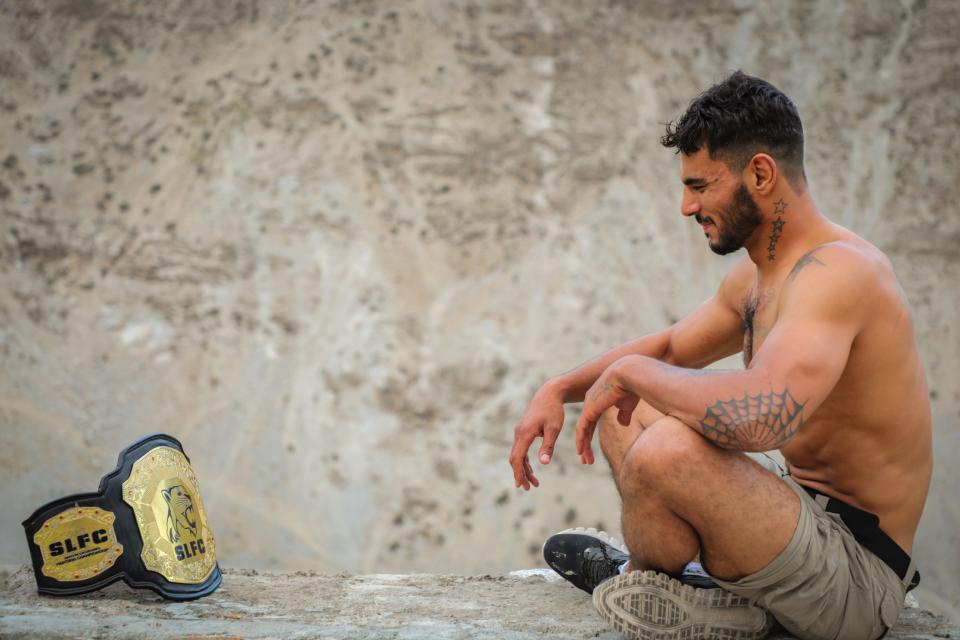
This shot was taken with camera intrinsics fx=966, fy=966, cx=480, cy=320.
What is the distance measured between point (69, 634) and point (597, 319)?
13.7 ft

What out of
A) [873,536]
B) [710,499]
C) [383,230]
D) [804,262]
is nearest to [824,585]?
[873,536]

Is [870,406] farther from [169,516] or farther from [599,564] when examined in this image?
[169,516]

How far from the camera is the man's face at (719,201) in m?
2.10

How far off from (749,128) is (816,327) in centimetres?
49

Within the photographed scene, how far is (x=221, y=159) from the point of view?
6.00 metres

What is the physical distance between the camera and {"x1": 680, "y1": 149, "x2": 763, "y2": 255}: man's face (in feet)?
6.89

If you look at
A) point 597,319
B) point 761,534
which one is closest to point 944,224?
point 597,319

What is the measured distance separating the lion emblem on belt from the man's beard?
1.53 m

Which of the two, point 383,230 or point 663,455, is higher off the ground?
point 383,230

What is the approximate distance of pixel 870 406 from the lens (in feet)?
6.56

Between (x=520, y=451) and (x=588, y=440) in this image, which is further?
(x=520, y=451)

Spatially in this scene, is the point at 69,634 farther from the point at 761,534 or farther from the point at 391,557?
the point at 391,557

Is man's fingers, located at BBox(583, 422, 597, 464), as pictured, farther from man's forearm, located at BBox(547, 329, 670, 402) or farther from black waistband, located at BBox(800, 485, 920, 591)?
black waistband, located at BBox(800, 485, 920, 591)

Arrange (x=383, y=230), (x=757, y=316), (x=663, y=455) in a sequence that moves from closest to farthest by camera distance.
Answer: (x=663, y=455) < (x=757, y=316) < (x=383, y=230)
